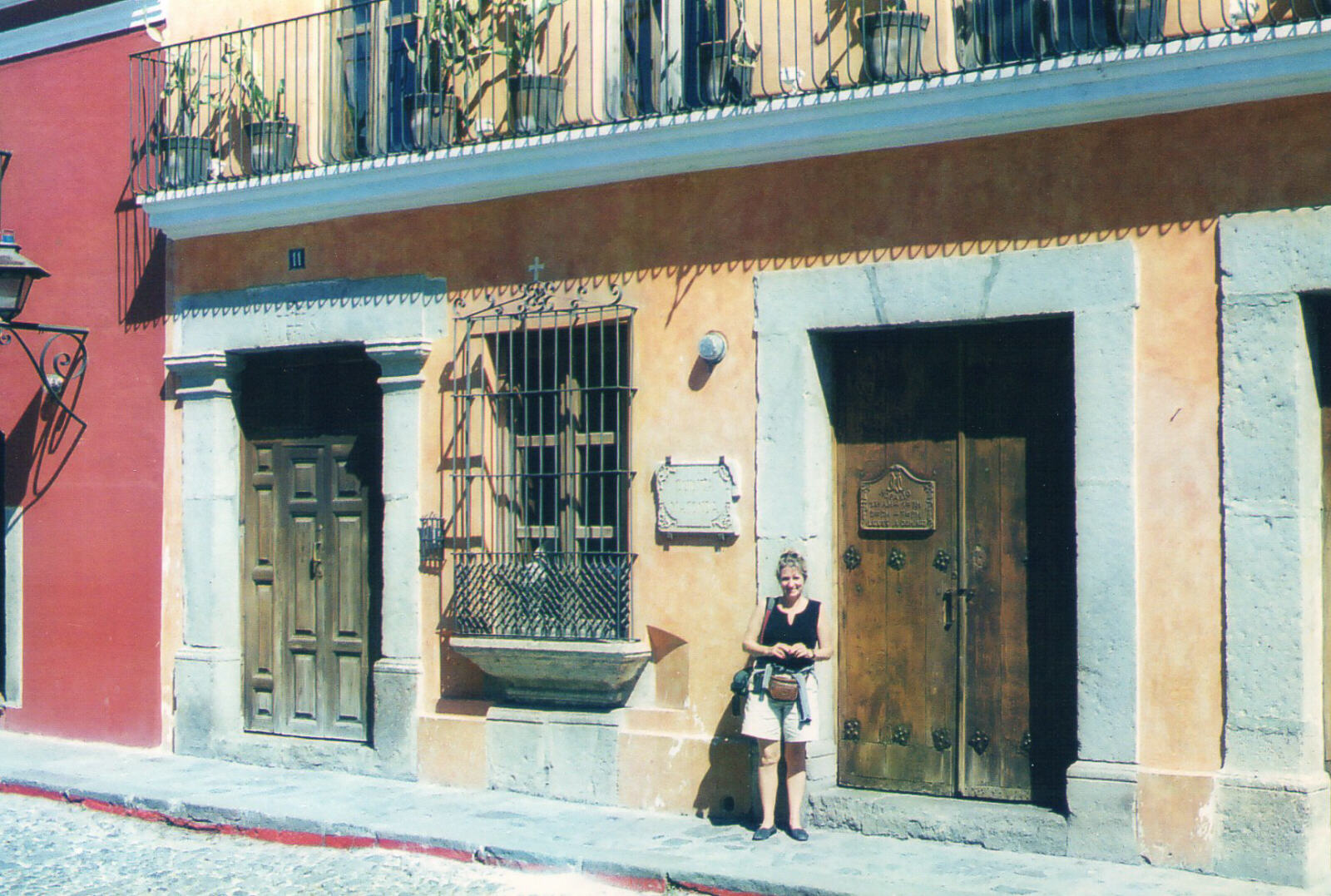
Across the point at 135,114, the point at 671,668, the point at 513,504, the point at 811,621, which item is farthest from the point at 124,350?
the point at 811,621

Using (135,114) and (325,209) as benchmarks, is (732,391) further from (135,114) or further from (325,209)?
(135,114)

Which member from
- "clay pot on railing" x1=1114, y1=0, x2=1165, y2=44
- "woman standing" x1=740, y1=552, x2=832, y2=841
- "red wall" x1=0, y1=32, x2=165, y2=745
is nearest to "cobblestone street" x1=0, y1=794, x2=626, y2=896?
"woman standing" x1=740, y1=552, x2=832, y2=841

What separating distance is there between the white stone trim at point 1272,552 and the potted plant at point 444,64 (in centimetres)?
457

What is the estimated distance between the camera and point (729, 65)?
8.64m

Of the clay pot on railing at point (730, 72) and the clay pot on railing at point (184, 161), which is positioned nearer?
the clay pot on railing at point (730, 72)

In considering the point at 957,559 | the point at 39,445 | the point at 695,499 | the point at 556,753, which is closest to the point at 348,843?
the point at 556,753

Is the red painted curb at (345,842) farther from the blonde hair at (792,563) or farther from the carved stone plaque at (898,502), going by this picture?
the carved stone plaque at (898,502)

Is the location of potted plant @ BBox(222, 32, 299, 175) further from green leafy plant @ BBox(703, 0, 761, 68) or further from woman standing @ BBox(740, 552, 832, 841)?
woman standing @ BBox(740, 552, 832, 841)

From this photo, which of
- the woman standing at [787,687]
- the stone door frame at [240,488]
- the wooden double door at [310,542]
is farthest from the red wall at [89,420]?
the woman standing at [787,687]

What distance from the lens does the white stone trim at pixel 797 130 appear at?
→ 7.10 meters

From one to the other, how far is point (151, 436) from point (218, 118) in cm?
217

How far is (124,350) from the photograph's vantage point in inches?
435

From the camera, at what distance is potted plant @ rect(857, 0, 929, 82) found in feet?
26.3

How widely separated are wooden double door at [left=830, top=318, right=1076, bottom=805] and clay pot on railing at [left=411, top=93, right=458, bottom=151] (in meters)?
2.78
